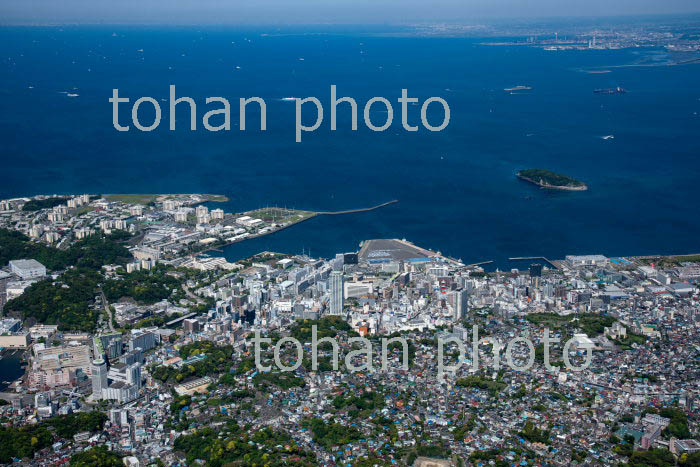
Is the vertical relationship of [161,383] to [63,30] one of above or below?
below

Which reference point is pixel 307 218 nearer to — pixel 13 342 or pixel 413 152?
pixel 13 342

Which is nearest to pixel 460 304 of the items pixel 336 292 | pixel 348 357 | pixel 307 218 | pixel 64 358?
pixel 336 292

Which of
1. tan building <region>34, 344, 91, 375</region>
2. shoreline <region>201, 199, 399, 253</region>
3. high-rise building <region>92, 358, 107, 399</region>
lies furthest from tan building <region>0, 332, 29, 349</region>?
shoreline <region>201, 199, 399, 253</region>

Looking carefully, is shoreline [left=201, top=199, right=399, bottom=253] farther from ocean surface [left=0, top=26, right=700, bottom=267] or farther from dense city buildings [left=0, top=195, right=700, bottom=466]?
dense city buildings [left=0, top=195, right=700, bottom=466]

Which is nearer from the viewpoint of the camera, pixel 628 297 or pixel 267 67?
pixel 628 297

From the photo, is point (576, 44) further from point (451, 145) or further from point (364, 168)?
point (364, 168)

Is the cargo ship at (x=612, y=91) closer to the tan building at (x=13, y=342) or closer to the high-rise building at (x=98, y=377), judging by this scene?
the tan building at (x=13, y=342)

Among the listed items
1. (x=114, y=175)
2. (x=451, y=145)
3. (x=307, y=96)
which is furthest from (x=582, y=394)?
(x=307, y=96)
